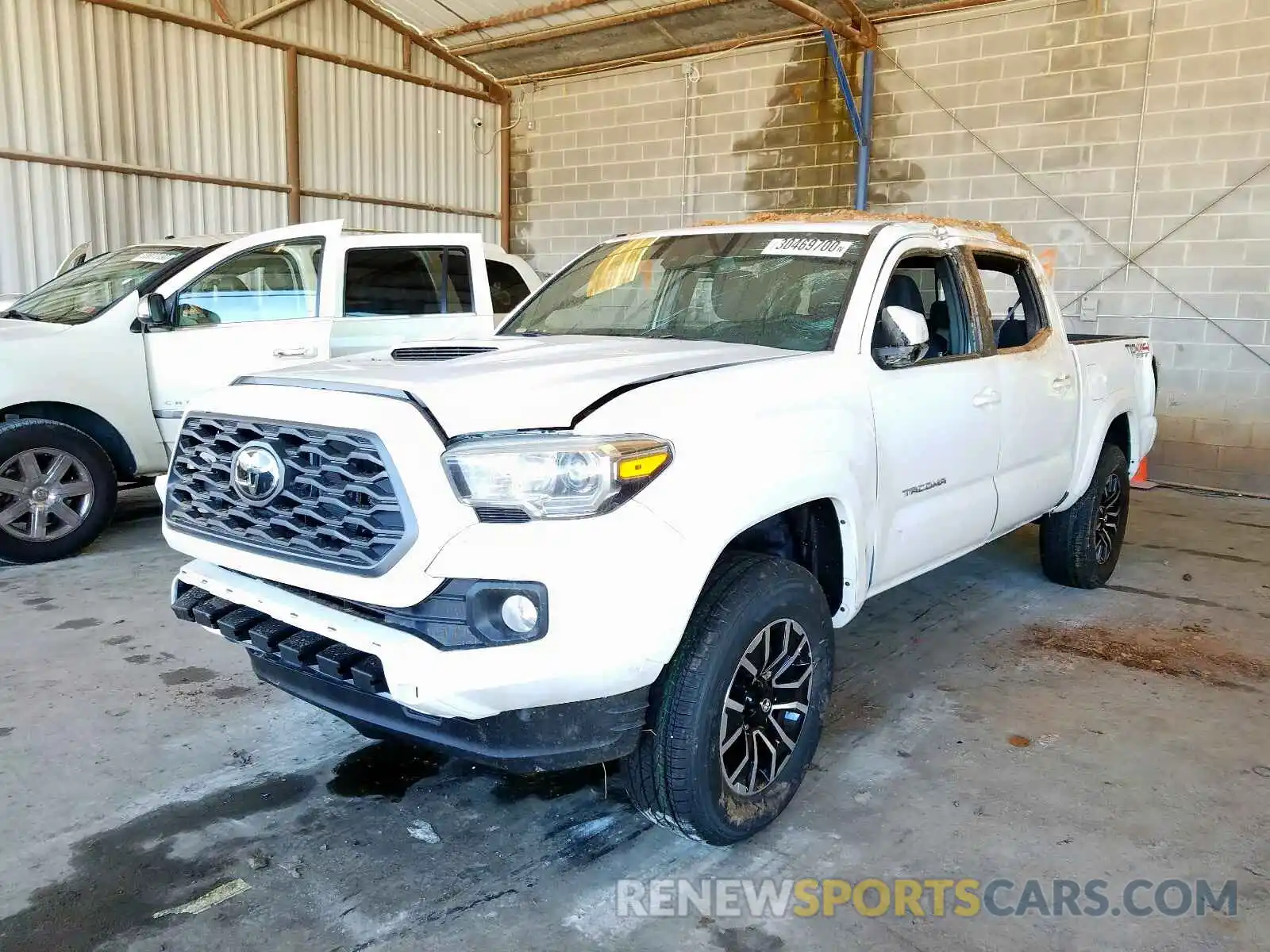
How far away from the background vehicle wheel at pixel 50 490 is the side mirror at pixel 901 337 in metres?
4.61

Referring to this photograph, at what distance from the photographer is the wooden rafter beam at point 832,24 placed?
9289 millimetres

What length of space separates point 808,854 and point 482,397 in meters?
1.54

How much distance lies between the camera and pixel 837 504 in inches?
115

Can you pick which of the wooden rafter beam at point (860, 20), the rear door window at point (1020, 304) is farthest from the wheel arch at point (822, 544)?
the wooden rafter beam at point (860, 20)

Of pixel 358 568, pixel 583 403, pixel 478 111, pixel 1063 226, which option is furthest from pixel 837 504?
pixel 478 111

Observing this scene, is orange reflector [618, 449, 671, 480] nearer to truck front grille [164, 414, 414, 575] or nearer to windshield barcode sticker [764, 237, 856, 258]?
truck front grille [164, 414, 414, 575]

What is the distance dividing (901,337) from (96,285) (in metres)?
5.26

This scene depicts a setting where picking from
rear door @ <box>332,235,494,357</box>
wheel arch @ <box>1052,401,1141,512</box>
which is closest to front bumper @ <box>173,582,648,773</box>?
wheel arch @ <box>1052,401,1141,512</box>

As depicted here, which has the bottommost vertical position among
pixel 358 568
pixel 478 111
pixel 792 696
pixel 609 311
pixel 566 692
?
pixel 792 696

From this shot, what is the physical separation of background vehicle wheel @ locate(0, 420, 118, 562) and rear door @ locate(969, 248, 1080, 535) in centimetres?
488

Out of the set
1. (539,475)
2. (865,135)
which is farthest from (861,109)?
(539,475)

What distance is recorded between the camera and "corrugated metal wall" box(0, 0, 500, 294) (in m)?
9.61

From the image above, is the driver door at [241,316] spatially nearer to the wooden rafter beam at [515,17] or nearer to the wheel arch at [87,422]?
the wheel arch at [87,422]

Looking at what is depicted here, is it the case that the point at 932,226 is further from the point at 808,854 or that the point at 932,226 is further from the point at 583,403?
the point at 808,854
